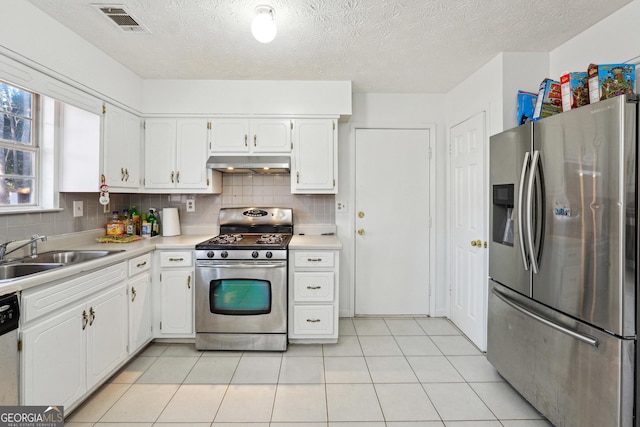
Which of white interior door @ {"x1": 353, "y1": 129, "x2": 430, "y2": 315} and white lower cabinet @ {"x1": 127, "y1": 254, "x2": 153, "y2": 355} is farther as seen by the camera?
white interior door @ {"x1": 353, "y1": 129, "x2": 430, "y2": 315}

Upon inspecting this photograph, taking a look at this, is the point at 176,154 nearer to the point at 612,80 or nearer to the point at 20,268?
the point at 20,268

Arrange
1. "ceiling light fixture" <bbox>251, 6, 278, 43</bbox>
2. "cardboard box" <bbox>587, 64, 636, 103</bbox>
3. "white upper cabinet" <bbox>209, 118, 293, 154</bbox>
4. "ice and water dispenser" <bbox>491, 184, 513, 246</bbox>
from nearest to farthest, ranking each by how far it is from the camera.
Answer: "cardboard box" <bbox>587, 64, 636, 103</bbox>
"ceiling light fixture" <bbox>251, 6, 278, 43</bbox>
"ice and water dispenser" <bbox>491, 184, 513, 246</bbox>
"white upper cabinet" <bbox>209, 118, 293, 154</bbox>

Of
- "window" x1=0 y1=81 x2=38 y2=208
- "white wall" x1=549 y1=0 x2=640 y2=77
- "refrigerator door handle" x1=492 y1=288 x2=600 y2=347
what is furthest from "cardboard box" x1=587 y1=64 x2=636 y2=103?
"window" x1=0 y1=81 x2=38 y2=208

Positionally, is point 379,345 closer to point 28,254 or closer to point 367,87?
point 367,87

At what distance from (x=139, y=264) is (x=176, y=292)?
0.40 meters

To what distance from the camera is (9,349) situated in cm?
142

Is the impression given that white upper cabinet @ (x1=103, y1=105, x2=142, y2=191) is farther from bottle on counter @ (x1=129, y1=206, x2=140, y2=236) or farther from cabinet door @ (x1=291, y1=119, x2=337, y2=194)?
cabinet door @ (x1=291, y1=119, x2=337, y2=194)

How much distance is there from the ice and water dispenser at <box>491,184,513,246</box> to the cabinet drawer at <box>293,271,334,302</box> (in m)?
1.31

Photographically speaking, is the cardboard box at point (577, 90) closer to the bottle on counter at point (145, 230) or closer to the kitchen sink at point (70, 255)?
the kitchen sink at point (70, 255)

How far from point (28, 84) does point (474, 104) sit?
3193 mm

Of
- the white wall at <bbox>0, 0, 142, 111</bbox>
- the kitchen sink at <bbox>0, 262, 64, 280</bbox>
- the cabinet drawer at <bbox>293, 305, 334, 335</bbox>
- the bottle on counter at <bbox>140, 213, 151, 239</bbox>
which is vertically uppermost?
the white wall at <bbox>0, 0, 142, 111</bbox>

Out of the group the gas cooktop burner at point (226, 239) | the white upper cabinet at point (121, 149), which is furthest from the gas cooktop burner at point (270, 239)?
the white upper cabinet at point (121, 149)

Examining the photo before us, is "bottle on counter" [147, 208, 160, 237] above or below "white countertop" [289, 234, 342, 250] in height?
above

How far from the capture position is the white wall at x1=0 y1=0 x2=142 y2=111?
5.68 ft
